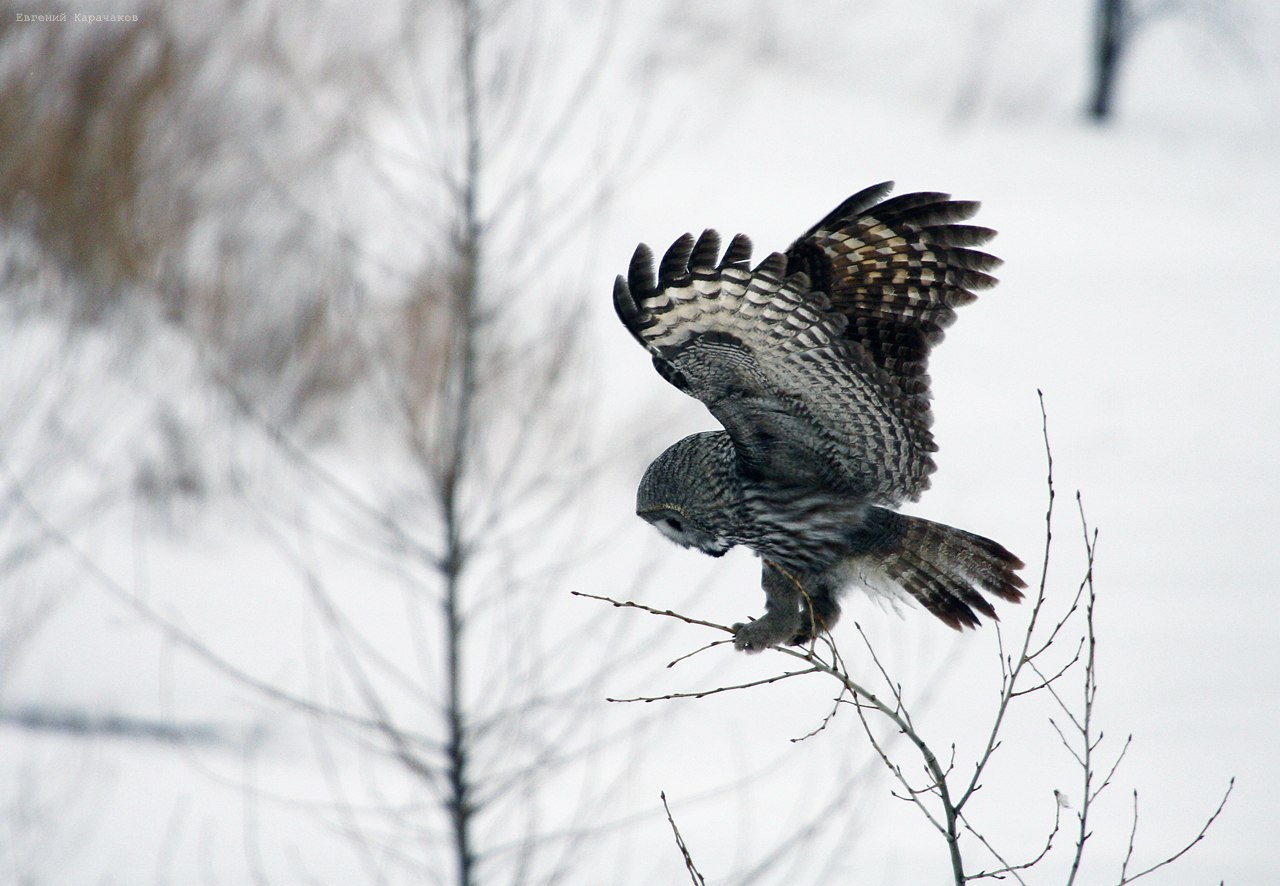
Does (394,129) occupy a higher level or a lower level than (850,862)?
higher

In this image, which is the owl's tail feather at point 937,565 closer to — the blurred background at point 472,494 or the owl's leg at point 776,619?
the owl's leg at point 776,619

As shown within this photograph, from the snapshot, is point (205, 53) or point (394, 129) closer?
point (205, 53)

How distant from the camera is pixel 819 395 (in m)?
2.83

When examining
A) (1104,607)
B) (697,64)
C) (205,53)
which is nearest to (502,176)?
(697,64)

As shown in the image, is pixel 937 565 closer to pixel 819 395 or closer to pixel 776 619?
pixel 776 619

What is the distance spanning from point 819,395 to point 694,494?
401 millimetres

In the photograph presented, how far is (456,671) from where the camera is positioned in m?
4.65

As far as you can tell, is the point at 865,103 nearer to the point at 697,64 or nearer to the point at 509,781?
the point at 697,64

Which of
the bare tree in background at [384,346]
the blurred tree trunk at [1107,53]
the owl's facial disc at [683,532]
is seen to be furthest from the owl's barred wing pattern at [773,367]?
the blurred tree trunk at [1107,53]

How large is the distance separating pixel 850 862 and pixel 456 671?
3308mm

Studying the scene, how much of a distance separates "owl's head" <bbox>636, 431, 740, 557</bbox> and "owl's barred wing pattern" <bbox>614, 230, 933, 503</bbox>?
67mm

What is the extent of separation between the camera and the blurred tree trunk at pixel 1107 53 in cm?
1803

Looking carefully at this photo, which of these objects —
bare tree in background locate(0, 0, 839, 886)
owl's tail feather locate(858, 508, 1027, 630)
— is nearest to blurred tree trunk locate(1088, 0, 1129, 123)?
bare tree in background locate(0, 0, 839, 886)

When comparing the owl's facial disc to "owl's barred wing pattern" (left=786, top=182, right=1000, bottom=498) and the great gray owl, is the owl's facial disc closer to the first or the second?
the great gray owl
